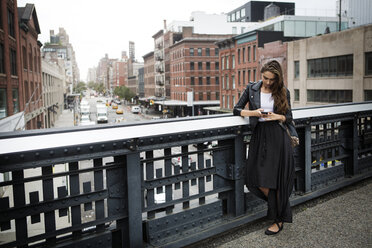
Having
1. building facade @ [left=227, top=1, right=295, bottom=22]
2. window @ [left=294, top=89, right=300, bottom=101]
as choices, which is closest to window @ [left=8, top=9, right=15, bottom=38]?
window @ [left=294, top=89, right=300, bottom=101]

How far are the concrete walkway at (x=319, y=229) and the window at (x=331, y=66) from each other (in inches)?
1208

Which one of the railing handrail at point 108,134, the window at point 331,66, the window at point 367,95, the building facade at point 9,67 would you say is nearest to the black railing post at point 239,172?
the railing handrail at point 108,134

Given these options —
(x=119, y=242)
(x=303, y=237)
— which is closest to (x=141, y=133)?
(x=119, y=242)

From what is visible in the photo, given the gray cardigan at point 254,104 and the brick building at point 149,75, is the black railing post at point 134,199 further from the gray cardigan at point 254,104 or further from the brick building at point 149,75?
the brick building at point 149,75

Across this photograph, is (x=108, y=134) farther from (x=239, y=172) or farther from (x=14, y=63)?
(x=14, y=63)

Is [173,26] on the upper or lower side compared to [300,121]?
upper

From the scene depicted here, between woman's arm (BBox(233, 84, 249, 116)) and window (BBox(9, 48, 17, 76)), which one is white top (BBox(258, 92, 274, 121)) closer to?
woman's arm (BBox(233, 84, 249, 116))

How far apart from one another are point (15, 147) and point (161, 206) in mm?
1454

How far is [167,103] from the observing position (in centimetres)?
7250

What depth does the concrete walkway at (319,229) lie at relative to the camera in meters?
3.30

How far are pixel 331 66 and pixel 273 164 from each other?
33.6 metres

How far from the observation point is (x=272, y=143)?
136 inches

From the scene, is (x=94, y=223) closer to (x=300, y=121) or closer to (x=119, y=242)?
(x=119, y=242)

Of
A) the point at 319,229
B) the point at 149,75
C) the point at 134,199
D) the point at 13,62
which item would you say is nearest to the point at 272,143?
the point at 319,229
